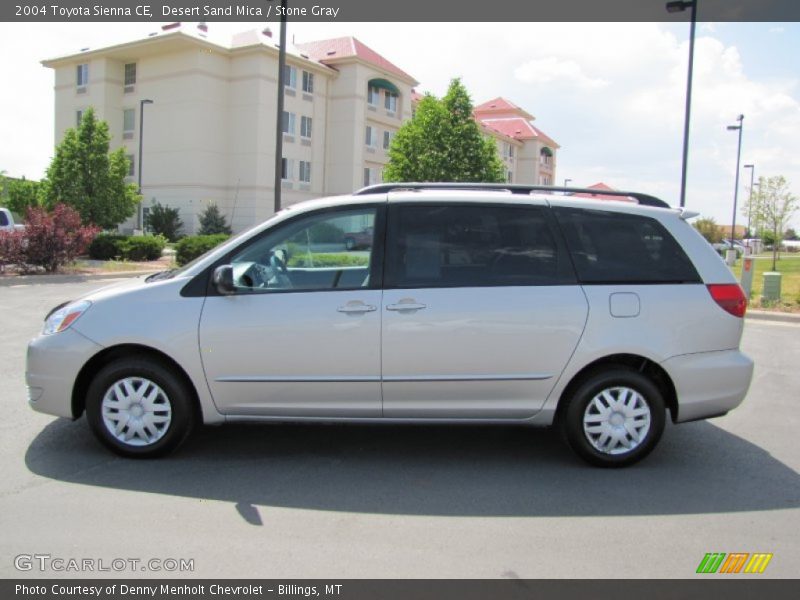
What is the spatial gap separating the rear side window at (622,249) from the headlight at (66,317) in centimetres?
338

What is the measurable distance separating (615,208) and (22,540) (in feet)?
13.9

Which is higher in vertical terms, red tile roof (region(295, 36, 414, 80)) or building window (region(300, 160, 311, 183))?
red tile roof (region(295, 36, 414, 80))

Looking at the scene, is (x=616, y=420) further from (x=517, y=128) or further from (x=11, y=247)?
(x=517, y=128)

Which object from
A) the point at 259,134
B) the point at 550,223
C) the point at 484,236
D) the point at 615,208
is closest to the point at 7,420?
the point at 484,236

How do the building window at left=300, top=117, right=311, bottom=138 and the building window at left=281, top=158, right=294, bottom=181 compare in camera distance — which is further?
the building window at left=300, top=117, right=311, bottom=138

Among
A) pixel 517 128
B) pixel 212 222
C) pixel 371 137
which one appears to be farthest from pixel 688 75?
pixel 517 128

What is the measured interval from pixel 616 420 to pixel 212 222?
3868 cm

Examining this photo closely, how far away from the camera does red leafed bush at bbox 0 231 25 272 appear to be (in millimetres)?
17688

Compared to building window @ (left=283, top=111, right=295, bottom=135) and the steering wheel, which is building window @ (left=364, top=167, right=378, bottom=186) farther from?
the steering wheel

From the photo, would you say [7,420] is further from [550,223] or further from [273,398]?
[550,223]

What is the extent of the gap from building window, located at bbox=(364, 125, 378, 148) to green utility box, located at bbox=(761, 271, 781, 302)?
38192mm

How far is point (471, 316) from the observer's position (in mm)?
4621
